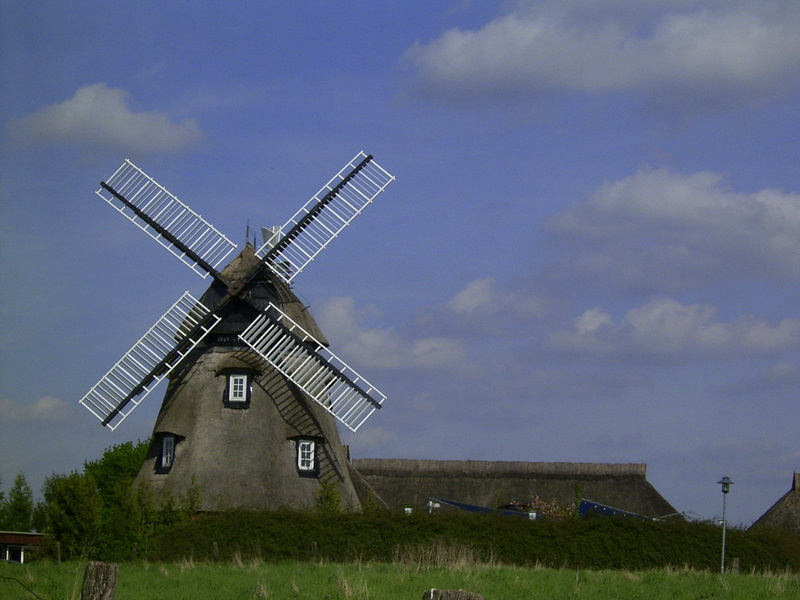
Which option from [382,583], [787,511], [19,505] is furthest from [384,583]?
[19,505]

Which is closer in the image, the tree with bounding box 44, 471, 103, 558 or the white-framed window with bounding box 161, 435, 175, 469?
the tree with bounding box 44, 471, 103, 558

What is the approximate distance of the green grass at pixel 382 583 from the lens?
53.5 feet

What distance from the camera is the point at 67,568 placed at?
2075 cm

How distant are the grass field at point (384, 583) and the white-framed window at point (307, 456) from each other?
32.3ft

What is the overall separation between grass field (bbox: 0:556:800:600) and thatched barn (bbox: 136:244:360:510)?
8847 mm

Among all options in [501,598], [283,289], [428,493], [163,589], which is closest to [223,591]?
[163,589]

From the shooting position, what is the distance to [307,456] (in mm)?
30578

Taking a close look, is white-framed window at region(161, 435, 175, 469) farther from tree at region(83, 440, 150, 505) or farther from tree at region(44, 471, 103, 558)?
tree at region(83, 440, 150, 505)

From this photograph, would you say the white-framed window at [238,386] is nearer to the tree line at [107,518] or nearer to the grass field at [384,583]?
the tree line at [107,518]

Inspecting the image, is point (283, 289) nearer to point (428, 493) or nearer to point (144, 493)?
point (144, 493)

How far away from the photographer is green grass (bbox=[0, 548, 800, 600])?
53.5 feet

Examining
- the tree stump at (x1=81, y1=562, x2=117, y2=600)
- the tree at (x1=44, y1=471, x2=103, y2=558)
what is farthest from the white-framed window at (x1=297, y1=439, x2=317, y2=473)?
the tree stump at (x1=81, y1=562, x2=117, y2=600)

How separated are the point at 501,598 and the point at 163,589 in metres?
5.32

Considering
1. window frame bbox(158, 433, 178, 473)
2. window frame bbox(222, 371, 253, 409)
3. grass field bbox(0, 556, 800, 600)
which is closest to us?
grass field bbox(0, 556, 800, 600)
